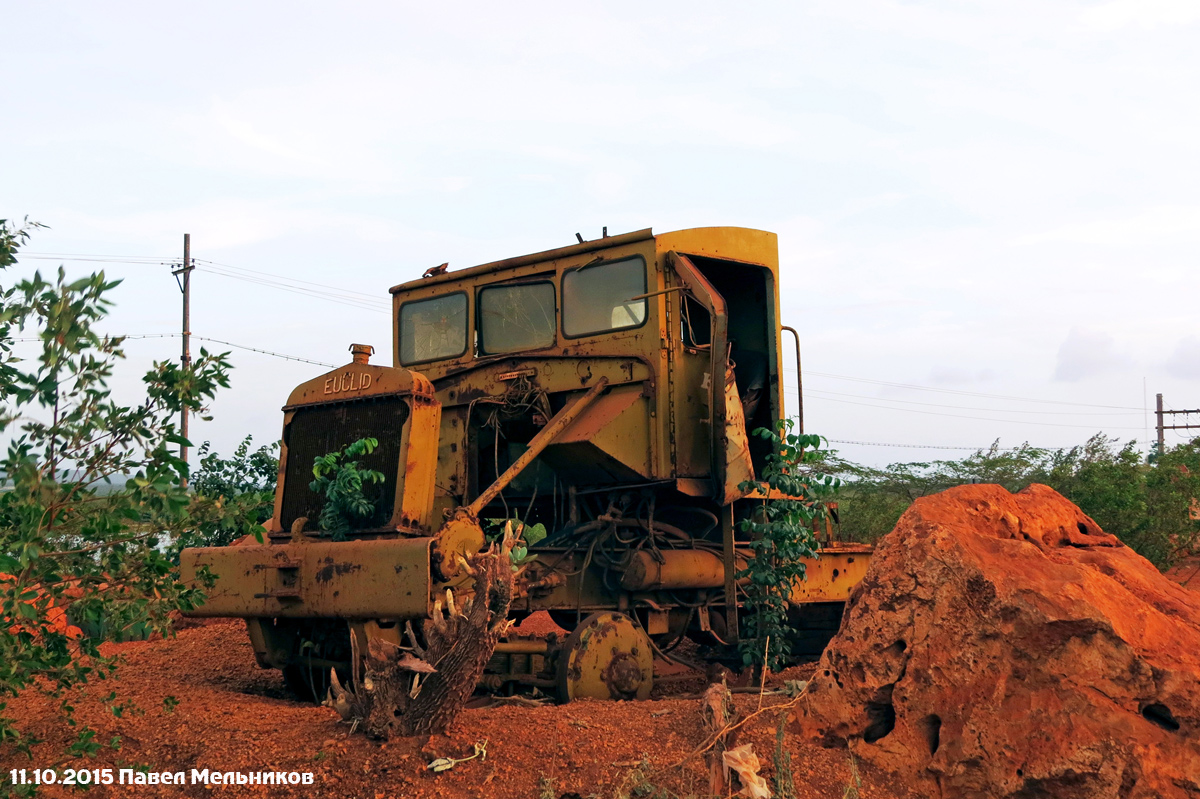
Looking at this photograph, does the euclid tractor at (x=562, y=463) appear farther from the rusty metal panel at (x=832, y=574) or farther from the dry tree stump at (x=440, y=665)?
the dry tree stump at (x=440, y=665)

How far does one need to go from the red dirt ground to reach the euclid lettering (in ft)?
6.78

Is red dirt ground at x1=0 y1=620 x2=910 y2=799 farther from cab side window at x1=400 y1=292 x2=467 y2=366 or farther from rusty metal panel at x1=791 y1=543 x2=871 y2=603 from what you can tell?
cab side window at x1=400 y1=292 x2=467 y2=366

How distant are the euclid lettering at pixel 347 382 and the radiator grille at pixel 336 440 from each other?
0.10 m

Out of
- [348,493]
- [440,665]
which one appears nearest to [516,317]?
[348,493]

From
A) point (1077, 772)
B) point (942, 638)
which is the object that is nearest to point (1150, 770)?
point (1077, 772)

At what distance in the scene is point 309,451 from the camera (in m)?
7.41

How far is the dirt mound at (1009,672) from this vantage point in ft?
14.5


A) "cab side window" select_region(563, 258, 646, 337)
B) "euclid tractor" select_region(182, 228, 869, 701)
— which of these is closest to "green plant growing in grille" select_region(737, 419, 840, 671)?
"euclid tractor" select_region(182, 228, 869, 701)

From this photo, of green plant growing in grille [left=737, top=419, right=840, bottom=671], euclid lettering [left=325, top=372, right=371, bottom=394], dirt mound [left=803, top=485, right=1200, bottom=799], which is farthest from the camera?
green plant growing in grille [left=737, top=419, right=840, bottom=671]

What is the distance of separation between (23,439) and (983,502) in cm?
435

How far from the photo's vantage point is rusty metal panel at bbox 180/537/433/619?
609cm

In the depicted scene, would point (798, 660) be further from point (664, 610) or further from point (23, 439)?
point (23, 439)

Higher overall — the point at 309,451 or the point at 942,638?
the point at 309,451

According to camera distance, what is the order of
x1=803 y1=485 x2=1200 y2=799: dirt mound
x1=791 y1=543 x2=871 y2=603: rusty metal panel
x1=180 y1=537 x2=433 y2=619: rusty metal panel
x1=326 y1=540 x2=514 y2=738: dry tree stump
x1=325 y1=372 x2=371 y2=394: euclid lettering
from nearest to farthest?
x1=803 y1=485 x2=1200 y2=799: dirt mound
x1=326 y1=540 x2=514 y2=738: dry tree stump
x1=180 y1=537 x2=433 y2=619: rusty metal panel
x1=325 y1=372 x2=371 y2=394: euclid lettering
x1=791 y1=543 x2=871 y2=603: rusty metal panel
